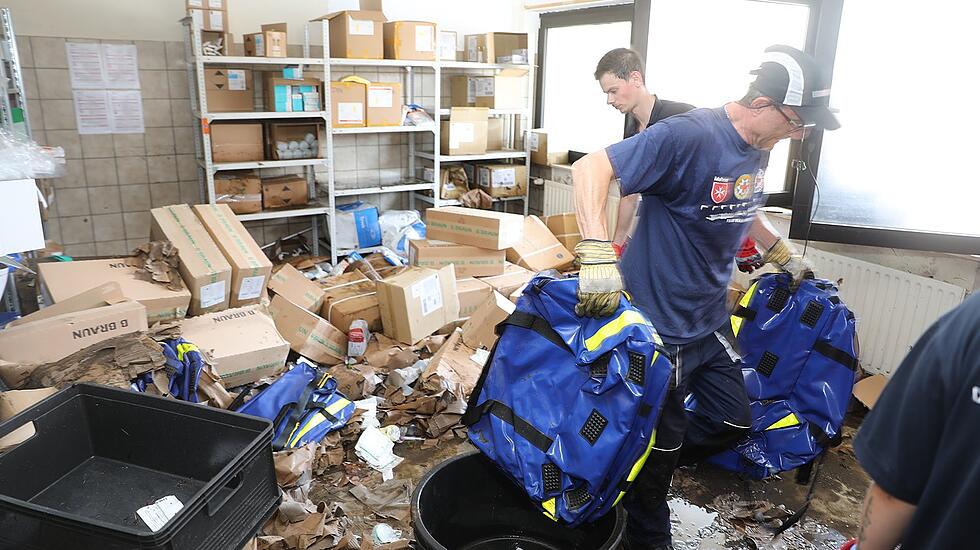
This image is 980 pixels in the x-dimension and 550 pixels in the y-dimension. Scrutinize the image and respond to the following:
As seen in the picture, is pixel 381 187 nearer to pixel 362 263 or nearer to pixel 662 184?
pixel 362 263

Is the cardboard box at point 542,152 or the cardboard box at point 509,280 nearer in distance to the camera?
the cardboard box at point 509,280

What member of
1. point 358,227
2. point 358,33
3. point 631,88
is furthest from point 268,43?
point 631,88

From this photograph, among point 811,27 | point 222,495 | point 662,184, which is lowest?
point 222,495

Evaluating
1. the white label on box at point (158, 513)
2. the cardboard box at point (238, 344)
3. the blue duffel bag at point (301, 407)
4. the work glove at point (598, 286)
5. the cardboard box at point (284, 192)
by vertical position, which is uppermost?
the work glove at point (598, 286)

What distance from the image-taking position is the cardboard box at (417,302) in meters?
3.34

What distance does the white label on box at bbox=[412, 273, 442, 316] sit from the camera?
11.1ft

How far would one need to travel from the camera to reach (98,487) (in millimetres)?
1504

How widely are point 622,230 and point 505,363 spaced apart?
110 cm

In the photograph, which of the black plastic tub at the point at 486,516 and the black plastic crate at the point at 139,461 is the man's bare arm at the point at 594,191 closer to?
the black plastic tub at the point at 486,516

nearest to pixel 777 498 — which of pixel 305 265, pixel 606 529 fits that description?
pixel 606 529

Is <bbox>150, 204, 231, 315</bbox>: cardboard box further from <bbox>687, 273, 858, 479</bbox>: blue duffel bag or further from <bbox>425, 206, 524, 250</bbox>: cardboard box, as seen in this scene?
<bbox>687, 273, 858, 479</bbox>: blue duffel bag

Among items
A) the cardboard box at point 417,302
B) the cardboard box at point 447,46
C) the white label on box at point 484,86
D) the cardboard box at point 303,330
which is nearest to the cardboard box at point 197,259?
the cardboard box at point 303,330

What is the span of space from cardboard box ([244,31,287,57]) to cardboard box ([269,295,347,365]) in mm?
1733

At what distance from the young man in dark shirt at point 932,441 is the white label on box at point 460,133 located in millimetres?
4287
